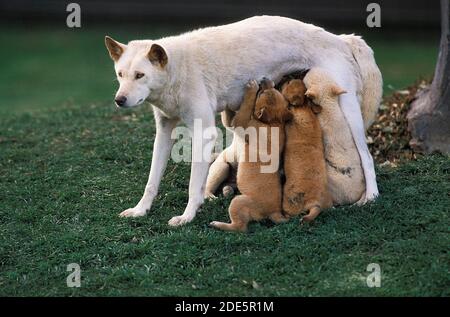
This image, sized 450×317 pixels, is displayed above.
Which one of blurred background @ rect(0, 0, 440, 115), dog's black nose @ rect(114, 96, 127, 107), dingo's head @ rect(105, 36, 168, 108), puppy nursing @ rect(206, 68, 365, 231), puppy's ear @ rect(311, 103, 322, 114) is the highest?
dingo's head @ rect(105, 36, 168, 108)

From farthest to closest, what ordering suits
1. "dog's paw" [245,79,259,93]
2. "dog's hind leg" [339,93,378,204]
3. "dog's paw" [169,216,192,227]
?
"dog's paw" [245,79,259,93] → "dog's hind leg" [339,93,378,204] → "dog's paw" [169,216,192,227]

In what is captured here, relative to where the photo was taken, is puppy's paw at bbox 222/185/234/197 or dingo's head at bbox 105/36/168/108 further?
puppy's paw at bbox 222/185/234/197

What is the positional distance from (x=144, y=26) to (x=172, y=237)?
1311 centimetres

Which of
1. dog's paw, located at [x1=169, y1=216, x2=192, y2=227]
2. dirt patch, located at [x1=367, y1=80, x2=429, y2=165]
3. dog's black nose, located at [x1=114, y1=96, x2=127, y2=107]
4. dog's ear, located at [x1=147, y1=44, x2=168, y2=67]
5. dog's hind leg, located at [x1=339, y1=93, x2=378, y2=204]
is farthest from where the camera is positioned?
dirt patch, located at [x1=367, y1=80, x2=429, y2=165]

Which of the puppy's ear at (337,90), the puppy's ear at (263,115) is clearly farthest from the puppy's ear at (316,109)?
the puppy's ear at (263,115)

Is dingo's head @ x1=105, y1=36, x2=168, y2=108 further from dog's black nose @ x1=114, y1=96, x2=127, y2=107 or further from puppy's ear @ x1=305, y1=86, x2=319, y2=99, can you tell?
puppy's ear @ x1=305, y1=86, x2=319, y2=99

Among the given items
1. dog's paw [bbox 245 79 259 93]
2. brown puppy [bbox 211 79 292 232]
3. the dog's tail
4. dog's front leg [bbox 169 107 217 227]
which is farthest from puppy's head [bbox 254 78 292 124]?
the dog's tail

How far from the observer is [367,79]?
6789 millimetres

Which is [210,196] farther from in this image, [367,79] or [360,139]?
[367,79]

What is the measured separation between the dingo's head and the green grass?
3.42ft

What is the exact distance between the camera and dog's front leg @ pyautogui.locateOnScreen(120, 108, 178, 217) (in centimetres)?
650

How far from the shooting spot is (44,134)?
8.73 m

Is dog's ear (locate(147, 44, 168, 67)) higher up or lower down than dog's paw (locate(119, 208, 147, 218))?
higher up

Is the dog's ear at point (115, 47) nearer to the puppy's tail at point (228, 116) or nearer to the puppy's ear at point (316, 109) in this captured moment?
the puppy's tail at point (228, 116)
